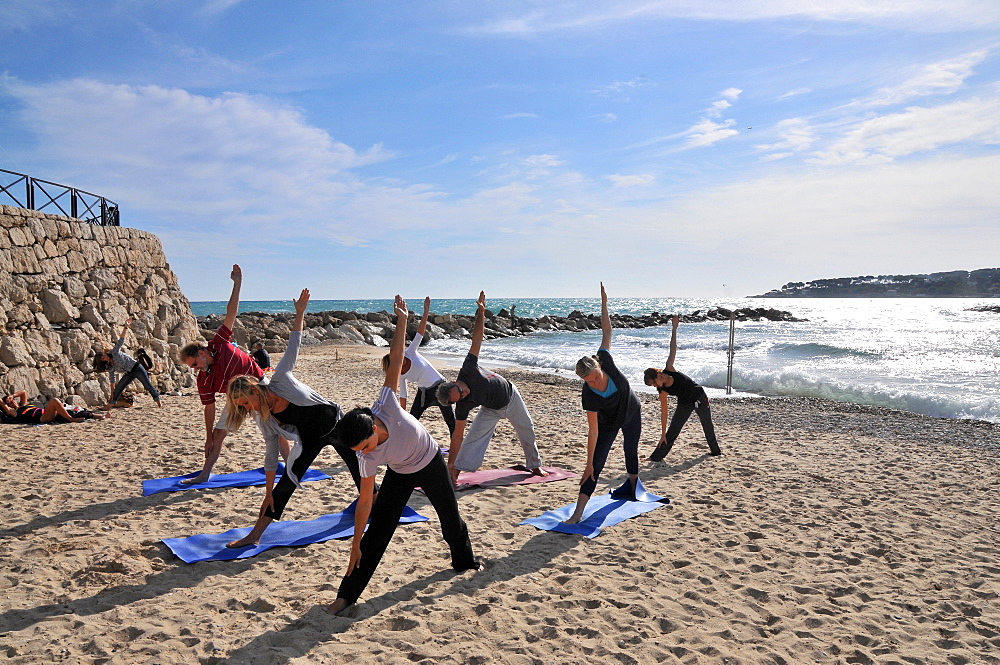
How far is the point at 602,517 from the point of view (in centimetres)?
536

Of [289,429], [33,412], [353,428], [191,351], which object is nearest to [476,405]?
[289,429]

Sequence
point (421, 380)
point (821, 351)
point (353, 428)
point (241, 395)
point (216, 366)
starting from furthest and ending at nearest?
point (821, 351) < point (421, 380) < point (216, 366) < point (241, 395) < point (353, 428)

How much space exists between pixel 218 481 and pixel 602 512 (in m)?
3.79

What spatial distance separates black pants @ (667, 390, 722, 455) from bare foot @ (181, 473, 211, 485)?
5164mm

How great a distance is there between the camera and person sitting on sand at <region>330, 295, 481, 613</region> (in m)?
3.40

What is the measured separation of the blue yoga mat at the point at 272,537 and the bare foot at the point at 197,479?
147 cm

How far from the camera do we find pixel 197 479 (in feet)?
19.8

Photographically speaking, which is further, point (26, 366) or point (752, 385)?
point (752, 385)

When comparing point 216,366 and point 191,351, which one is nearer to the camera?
point 191,351

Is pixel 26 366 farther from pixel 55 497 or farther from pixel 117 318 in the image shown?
pixel 55 497

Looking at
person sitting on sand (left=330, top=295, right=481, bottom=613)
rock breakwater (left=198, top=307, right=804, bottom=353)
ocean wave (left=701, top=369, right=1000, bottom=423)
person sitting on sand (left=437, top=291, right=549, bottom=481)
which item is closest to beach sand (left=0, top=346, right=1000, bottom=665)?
Result: person sitting on sand (left=330, top=295, right=481, bottom=613)

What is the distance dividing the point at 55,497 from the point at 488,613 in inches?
170

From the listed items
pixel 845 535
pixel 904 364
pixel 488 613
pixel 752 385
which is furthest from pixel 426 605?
pixel 904 364

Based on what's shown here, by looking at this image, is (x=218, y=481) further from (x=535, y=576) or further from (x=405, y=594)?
(x=535, y=576)
